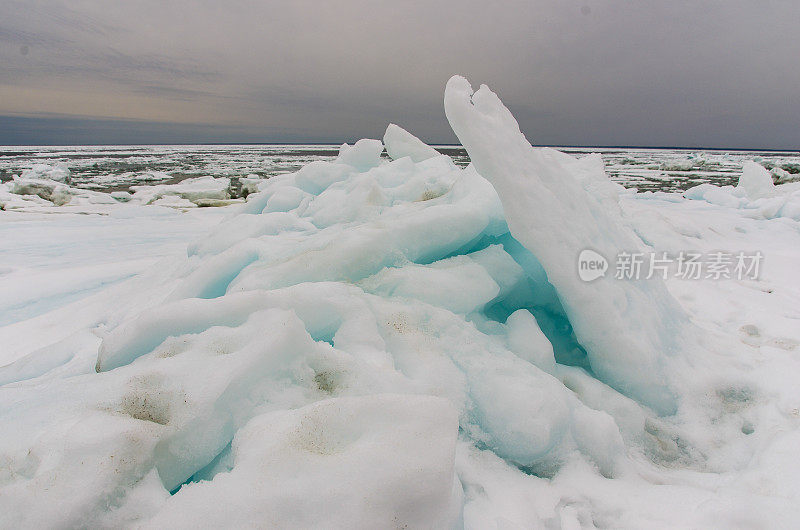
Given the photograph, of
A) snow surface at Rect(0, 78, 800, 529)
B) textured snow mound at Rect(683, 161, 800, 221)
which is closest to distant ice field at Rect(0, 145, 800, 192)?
textured snow mound at Rect(683, 161, 800, 221)

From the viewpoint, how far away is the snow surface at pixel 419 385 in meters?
1.23

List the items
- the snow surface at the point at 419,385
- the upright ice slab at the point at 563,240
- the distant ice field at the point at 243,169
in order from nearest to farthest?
the snow surface at the point at 419,385
the upright ice slab at the point at 563,240
the distant ice field at the point at 243,169

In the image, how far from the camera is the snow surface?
1.23 metres

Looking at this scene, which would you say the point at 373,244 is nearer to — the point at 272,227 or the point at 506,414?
the point at 506,414

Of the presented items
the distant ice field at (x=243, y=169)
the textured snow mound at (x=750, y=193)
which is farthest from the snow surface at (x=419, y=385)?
the distant ice field at (x=243, y=169)

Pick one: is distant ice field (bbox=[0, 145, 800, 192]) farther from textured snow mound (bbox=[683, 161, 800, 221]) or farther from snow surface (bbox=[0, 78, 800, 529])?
snow surface (bbox=[0, 78, 800, 529])

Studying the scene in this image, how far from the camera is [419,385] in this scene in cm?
186

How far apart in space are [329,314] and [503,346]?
968 mm

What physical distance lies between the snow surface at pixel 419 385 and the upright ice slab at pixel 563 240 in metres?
0.01

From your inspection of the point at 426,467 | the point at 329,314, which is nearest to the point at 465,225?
the point at 329,314

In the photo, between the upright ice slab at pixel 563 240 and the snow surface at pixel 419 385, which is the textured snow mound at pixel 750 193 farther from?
A: the upright ice slab at pixel 563 240

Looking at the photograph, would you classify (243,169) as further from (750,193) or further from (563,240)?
(563,240)

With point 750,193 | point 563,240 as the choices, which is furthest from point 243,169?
point 563,240

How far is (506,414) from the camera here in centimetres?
189
